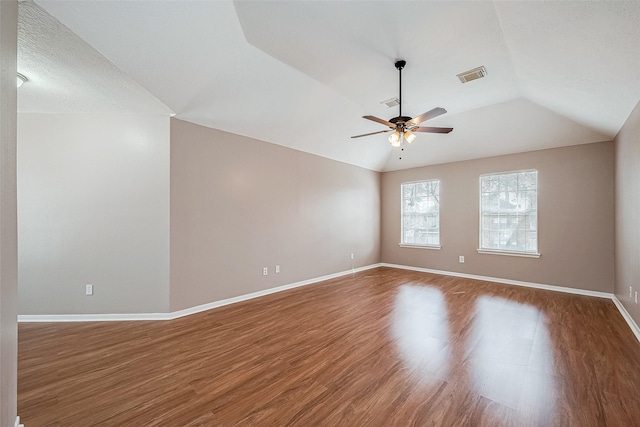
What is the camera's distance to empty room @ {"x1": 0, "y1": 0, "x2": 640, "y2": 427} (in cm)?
187

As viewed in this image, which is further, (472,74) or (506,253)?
(506,253)

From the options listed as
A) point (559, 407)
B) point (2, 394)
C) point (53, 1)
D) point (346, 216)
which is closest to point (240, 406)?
point (2, 394)

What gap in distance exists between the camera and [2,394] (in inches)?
52.6

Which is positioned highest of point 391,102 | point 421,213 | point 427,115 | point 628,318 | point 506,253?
point 391,102

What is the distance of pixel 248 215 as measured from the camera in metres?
4.23

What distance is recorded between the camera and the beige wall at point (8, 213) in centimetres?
133

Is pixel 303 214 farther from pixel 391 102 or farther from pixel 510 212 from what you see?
pixel 510 212

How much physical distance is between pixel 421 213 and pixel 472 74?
364 cm

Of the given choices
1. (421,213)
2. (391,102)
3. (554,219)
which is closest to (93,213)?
(391,102)

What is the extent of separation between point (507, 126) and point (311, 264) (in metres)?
4.43

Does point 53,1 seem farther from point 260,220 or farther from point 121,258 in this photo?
point 260,220

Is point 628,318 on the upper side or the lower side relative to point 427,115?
lower

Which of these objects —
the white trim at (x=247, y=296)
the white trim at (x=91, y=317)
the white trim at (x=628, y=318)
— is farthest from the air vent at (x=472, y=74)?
the white trim at (x=91, y=317)

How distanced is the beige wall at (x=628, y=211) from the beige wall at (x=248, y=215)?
430cm
